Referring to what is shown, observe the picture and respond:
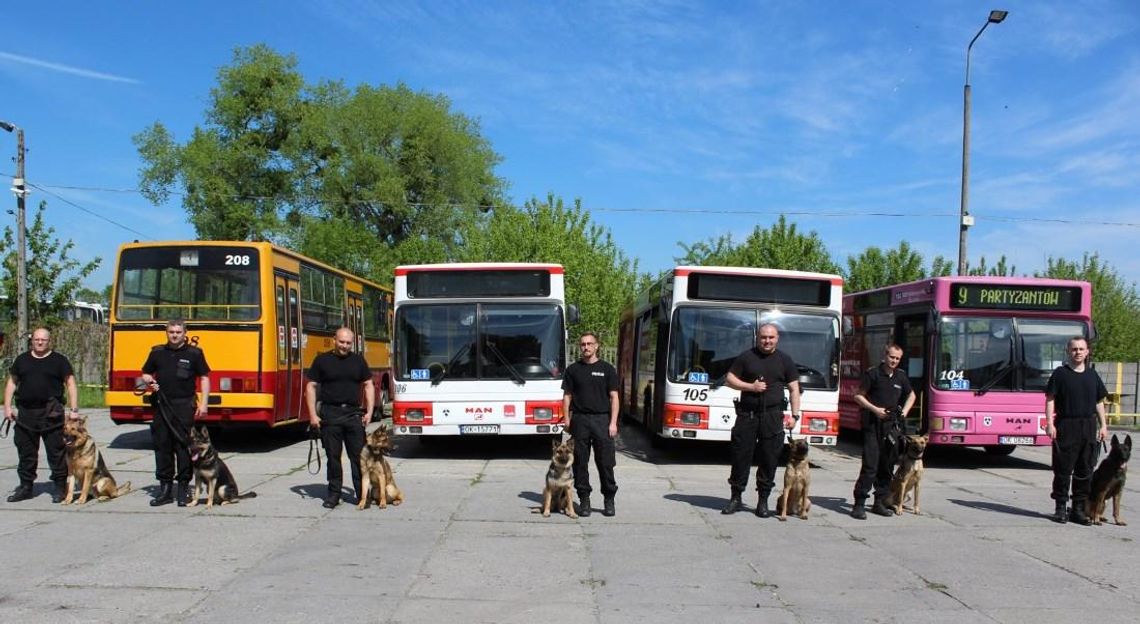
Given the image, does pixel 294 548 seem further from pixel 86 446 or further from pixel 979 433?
pixel 979 433

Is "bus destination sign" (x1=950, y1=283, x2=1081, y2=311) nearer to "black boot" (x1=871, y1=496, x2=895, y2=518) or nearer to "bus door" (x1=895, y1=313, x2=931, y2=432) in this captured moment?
"bus door" (x1=895, y1=313, x2=931, y2=432)

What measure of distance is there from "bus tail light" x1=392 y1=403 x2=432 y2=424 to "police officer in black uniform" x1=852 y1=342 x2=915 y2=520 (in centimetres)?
610

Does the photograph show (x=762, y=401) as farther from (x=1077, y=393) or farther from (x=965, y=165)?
(x=965, y=165)

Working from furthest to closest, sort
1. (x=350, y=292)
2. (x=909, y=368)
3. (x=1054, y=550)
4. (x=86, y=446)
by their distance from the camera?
(x=350, y=292) → (x=909, y=368) → (x=86, y=446) → (x=1054, y=550)

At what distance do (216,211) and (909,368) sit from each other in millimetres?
35711

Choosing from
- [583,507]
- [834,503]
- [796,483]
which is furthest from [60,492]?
[834,503]

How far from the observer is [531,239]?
3397 cm

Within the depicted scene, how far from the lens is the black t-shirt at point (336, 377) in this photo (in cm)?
929

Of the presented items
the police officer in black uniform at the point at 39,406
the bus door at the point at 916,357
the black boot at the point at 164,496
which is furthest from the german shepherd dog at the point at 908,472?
the police officer in black uniform at the point at 39,406

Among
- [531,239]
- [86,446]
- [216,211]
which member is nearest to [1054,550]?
[86,446]

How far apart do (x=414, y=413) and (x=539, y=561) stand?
20.8 feet

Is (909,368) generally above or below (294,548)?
above

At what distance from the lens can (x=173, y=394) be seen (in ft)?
30.5

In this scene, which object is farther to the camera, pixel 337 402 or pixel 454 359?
pixel 454 359
